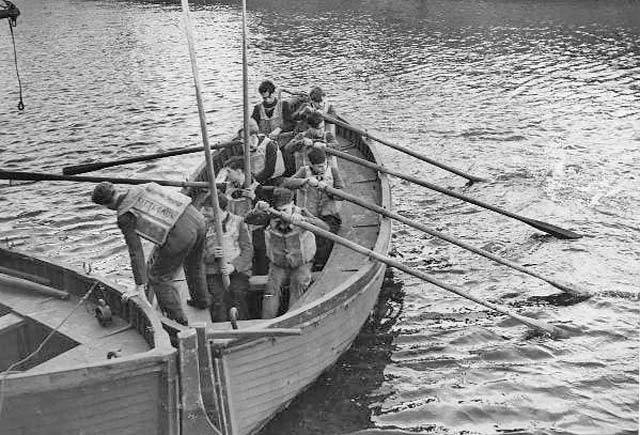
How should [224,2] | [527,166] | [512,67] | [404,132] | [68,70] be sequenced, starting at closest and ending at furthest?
1. [527,166]
2. [404,132]
3. [512,67]
4. [68,70]
5. [224,2]

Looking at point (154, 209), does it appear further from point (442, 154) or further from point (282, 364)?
point (442, 154)

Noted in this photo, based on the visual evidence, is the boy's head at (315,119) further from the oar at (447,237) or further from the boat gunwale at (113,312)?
the boat gunwale at (113,312)

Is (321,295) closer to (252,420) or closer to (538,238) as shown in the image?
(252,420)

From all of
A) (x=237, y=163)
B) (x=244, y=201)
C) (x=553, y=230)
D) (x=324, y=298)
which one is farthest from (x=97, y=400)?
(x=553, y=230)

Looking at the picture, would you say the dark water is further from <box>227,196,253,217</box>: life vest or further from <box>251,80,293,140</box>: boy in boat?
<box>251,80,293,140</box>: boy in boat

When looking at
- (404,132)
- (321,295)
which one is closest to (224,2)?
(404,132)

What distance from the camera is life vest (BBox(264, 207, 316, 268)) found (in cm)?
988

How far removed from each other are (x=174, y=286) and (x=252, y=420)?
1984 mm

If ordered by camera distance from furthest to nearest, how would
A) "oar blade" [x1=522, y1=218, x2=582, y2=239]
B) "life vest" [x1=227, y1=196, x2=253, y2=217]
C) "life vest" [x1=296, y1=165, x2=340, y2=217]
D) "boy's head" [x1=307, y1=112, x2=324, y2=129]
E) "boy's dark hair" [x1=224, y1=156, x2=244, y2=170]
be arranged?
"oar blade" [x1=522, y1=218, x2=582, y2=239], "boy's head" [x1=307, y1=112, x2=324, y2=129], "boy's dark hair" [x1=224, y1=156, x2=244, y2=170], "life vest" [x1=296, y1=165, x2=340, y2=217], "life vest" [x1=227, y1=196, x2=253, y2=217]

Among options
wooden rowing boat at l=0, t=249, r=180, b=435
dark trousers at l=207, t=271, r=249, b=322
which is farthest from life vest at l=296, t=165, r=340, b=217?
wooden rowing boat at l=0, t=249, r=180, b=435

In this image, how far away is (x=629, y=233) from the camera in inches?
581

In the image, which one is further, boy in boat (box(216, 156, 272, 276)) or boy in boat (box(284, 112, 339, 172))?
boy in boat (box(284, 112, 339, 172))

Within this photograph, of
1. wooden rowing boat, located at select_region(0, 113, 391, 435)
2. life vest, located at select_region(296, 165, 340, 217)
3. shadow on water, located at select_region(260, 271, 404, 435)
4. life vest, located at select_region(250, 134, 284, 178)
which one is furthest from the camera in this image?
life vest, located at select_region(250, 134, 284, 178)

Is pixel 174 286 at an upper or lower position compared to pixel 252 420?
upper
